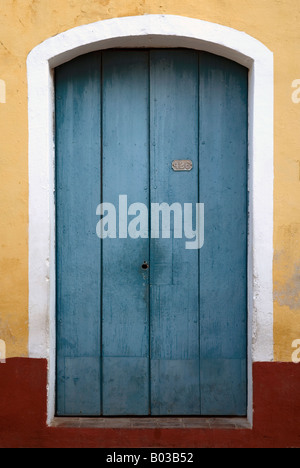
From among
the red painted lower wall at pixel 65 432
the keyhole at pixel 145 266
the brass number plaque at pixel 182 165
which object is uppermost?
the brass number plaque at pixel 182 165

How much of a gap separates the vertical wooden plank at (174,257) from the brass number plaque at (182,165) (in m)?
0.03

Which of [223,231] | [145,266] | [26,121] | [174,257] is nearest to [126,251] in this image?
[145,266]

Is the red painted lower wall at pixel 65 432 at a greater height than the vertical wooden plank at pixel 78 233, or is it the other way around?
the vertical wooden plank at pixel 78 233

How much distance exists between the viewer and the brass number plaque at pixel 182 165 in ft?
9.89

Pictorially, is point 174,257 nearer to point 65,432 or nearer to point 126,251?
point 126,251

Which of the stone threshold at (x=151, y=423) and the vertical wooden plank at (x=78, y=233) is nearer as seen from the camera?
the stone threshold at (x=151, y=423)

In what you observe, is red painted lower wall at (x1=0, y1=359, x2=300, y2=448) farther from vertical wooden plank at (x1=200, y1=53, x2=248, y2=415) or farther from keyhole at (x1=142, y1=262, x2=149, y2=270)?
keyhole at (x1=142, y1=262, x2=149, y2=270)

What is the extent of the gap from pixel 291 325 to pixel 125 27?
2063 millimetres

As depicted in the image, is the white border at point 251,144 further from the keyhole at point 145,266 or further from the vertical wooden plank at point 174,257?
the keyhole at point 145,266

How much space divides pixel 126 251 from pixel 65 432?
46.1 inches

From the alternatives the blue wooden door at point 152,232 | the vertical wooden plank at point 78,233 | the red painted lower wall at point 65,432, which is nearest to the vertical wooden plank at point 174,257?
the blue wooden door at point 152,232

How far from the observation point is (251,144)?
2.92 m

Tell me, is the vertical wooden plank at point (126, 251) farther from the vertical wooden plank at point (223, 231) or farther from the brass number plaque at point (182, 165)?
the vertical wooden plank at point (223, 231)

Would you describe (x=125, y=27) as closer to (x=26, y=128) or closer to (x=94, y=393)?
(x=26, y=128)
